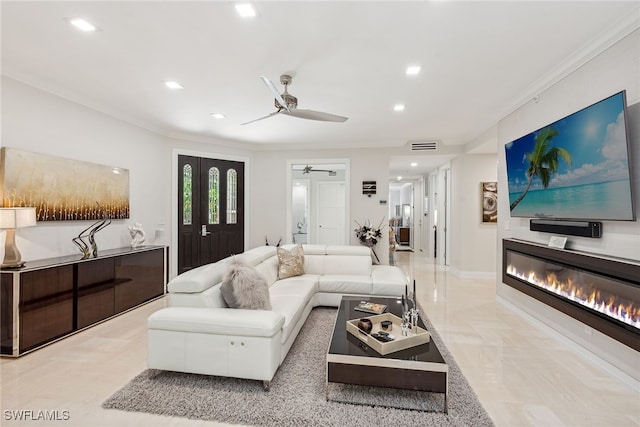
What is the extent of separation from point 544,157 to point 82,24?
4287mm

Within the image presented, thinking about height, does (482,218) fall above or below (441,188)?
below

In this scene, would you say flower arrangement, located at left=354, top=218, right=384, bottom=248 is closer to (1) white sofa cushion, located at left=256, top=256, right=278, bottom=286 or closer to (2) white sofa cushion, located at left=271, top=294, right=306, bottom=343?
(1) white sofa cushion, located at left=256, top=256, right=278, bottom=286

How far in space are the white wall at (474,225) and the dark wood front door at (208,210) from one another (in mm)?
4504

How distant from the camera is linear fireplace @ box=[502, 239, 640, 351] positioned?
2.08 m

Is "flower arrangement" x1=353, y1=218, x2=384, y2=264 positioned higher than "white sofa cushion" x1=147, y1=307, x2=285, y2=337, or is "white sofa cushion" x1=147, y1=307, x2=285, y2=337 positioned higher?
"flower arrangement" x1=353, y1=218, x2=384, y2=264

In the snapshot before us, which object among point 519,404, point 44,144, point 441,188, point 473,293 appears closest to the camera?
point 519,404

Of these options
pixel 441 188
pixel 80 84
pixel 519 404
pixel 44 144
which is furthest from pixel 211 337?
pixel 441 188

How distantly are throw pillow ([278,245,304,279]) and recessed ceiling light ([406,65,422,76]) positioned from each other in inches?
104

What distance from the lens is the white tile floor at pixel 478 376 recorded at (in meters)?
1.89

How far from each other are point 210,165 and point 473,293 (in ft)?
17.1

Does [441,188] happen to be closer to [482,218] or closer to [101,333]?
[482,218]

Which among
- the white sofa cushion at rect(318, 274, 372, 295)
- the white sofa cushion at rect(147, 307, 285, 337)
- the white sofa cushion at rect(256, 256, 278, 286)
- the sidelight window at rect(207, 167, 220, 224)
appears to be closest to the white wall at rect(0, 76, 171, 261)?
the sidelight window at rect(207, 167, 220, 224)

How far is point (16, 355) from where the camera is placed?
2594mm

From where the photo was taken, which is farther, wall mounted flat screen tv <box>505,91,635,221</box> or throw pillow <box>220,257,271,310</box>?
throw pillow <box>220,257,271,310</box>
